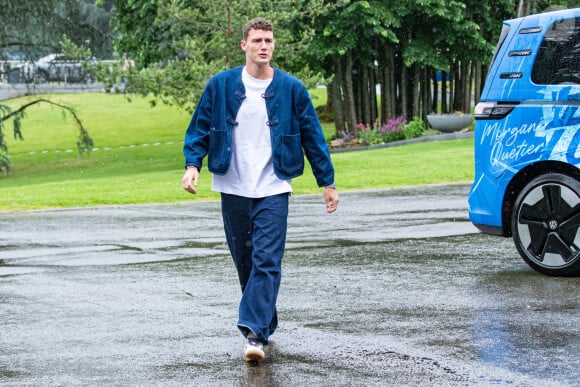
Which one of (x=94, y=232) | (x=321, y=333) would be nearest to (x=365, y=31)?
(x=94, y=232)

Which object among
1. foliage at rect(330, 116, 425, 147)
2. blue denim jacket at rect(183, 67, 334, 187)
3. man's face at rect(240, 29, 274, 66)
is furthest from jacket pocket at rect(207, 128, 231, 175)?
foliage at rect(330, 116, 425, 147)

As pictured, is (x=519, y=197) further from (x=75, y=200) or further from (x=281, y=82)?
(x=75, y=200)

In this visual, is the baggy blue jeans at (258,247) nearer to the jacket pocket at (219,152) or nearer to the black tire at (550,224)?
the jacket pocket at (219,152)

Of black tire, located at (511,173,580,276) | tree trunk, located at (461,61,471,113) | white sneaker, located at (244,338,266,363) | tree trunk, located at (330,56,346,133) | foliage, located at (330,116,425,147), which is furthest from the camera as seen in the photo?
tree trunk, located at (461,61,471,113)

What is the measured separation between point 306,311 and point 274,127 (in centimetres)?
176

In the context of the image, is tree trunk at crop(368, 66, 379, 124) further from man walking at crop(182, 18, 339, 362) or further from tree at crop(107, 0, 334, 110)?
man walking at crop(182, 18, 339, 362)

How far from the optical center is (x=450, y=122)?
36.8 meters

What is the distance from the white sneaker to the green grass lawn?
12.5 metres

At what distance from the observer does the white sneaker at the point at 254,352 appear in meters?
6.59

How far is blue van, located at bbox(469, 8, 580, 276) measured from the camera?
362 inches

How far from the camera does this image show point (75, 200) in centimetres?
1991

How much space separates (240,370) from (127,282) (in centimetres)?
367

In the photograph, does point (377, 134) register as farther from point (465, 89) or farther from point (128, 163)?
point (128, 163)

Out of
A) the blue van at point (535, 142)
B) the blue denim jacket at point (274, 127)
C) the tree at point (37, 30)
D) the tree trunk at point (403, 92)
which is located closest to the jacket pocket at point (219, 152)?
the blue denim jacket at point (274, 127)
